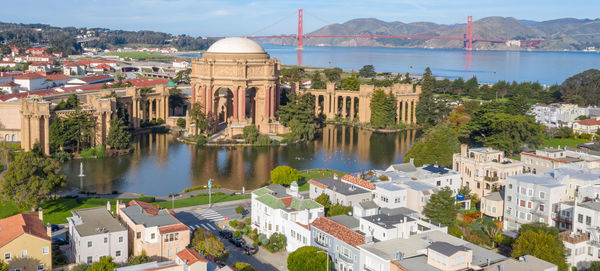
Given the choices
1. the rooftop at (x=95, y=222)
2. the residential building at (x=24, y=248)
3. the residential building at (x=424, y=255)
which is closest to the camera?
the residential building at (x=424, y=255)

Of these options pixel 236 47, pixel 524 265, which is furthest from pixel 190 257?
pixel 236 47

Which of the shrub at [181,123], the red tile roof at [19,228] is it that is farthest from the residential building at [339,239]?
the shrub at [181,123]

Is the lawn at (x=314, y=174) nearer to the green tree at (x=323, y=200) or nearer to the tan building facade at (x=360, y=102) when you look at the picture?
the green tree at (x=323, y=200)

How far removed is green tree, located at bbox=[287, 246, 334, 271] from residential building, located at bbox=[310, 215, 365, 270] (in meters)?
0.68

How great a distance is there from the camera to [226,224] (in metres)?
26.7

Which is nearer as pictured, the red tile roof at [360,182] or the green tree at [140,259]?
the green tree at [140,259]

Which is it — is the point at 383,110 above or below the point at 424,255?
above

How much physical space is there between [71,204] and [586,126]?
142 feet

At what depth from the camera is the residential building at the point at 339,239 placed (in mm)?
20453

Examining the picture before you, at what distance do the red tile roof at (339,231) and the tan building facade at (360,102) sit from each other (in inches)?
1465

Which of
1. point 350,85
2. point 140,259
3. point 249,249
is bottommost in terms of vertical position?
point 249,249

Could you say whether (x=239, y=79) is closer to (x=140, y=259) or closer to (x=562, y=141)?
(x=562, y=141)

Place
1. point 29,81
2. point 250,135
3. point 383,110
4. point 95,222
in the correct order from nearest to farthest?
point 95,222 → point 250,135 → point 383,110 → point 29,81

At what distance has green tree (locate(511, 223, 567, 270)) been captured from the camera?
20.5 meters
